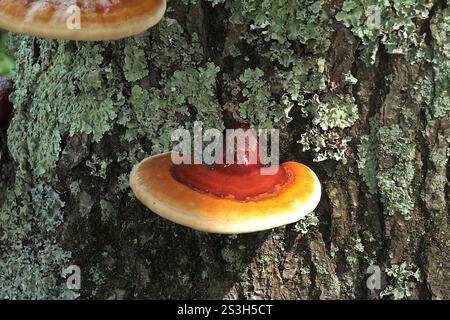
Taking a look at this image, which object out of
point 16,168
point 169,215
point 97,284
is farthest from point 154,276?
point 16,168

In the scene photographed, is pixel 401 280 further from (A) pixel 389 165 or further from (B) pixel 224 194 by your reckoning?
(B) pixel 224 194

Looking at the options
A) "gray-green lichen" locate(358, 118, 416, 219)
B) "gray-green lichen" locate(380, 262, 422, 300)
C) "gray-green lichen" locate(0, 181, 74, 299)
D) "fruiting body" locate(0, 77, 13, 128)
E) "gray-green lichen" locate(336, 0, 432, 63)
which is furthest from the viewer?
"fruiting body" locate(0, 77, 13, 128)

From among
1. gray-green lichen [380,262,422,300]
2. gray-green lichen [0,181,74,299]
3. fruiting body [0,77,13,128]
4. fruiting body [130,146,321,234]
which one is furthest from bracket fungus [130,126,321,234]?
fruiting body [0,77,13,128]

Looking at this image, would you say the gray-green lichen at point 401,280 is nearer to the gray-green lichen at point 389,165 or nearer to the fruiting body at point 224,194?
the gray-green lichen at point 389,165

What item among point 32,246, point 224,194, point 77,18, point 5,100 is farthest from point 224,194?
point 5,100

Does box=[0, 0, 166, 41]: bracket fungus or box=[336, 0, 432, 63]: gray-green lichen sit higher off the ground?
box=[0, 0, 166, 41]: bracket fungus

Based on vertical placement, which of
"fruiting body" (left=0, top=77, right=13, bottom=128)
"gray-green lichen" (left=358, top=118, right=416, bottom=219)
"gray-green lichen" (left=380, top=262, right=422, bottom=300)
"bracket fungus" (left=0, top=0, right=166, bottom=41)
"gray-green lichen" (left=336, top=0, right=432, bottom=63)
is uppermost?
"bracket fungus" (left=0, top=0, right=166, bottom=41)

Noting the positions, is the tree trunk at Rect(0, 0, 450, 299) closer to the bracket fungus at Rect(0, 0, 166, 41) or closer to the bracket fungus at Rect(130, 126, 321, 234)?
the bracket fungus at Rect(130, 126, 321, 234)
